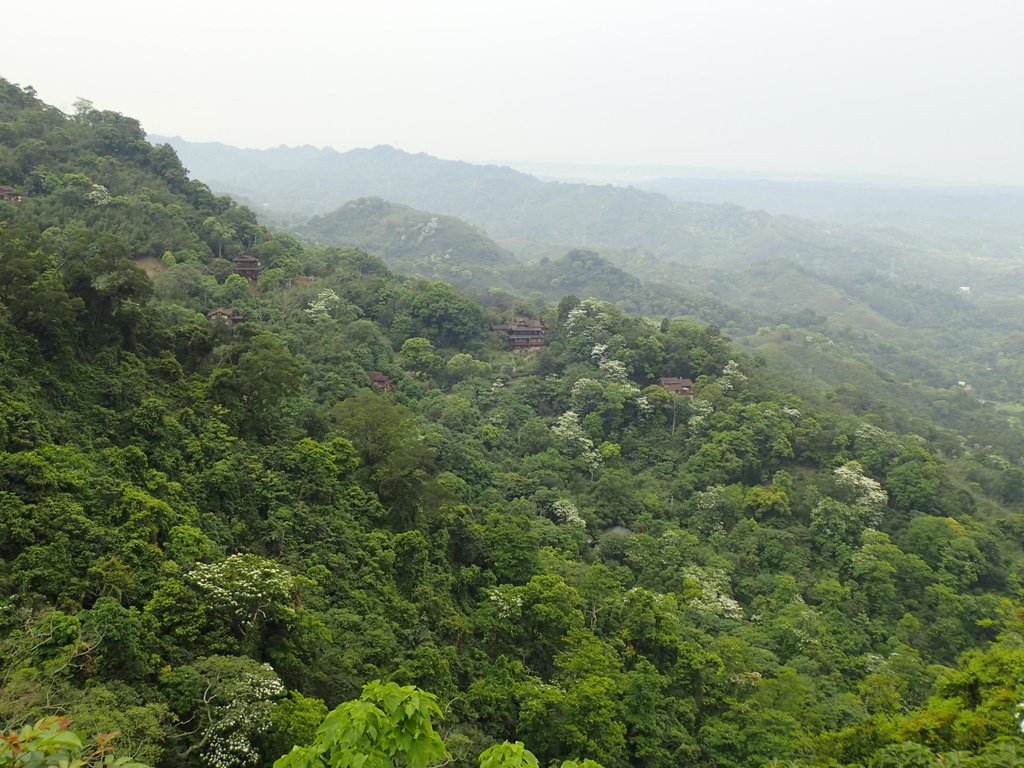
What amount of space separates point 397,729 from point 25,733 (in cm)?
Result: 170

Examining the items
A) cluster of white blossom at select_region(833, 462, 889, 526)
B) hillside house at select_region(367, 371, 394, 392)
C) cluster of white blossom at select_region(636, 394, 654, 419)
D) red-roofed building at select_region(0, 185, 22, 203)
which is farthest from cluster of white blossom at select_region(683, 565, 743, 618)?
red-roofed building at select_region(0, 185, 22, 203)

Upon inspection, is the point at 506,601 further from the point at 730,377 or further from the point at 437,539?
the point at 730,377

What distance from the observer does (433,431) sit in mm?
24422

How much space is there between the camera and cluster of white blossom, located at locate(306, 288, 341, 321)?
30300mm

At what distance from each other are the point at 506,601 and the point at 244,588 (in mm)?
6453

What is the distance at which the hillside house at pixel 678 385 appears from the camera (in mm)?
31531

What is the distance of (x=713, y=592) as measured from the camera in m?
19.4

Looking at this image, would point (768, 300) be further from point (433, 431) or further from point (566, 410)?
point (433, 431)

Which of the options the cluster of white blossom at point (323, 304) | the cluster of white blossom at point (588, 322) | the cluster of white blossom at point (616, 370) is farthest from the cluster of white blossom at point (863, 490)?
the cluster of white blossom at point (323, 304)

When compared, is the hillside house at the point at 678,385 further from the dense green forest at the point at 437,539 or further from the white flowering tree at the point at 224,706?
the white flowering tree at the point at 224,706

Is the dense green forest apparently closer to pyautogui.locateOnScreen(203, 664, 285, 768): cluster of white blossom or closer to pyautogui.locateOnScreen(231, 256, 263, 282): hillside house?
pyautogui.locateOnScreen(203, 664, 285, 768): cluster of white blossom

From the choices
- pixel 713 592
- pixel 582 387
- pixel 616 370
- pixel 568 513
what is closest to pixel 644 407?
pixel 582 387

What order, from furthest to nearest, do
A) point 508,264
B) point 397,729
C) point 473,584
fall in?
point 508,264 → point 473,584 → point 397,729

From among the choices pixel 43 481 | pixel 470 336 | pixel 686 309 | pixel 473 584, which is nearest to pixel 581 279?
pixel 686 309
